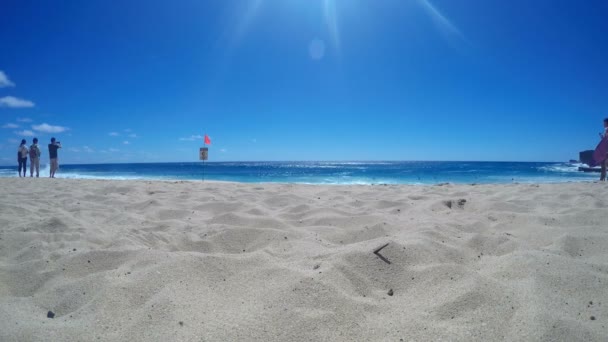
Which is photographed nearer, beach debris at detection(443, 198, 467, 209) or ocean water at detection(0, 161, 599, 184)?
beach debris at detection(443, 198, 467, 209)

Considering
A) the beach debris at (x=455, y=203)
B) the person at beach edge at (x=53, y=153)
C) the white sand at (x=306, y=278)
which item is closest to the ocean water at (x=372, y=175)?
the person at beach edge at (x=53, y=153)

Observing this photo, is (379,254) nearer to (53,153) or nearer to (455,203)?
(455,203)

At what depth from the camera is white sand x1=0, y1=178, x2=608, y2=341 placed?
4.44 ft

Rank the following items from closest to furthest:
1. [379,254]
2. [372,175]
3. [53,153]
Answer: [379,254]
[53,153]
[372,175]

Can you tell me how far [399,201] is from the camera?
4141mm

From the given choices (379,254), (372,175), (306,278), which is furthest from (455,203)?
(372,175)

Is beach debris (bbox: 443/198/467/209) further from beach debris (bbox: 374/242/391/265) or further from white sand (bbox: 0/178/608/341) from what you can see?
beach debris (bbox: 374/242/391/265)

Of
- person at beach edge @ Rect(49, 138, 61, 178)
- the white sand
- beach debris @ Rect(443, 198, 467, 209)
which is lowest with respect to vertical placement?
the white sand

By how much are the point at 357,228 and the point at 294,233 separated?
59cm

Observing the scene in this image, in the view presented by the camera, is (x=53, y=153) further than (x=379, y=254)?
Yes

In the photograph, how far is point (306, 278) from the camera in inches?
68.6

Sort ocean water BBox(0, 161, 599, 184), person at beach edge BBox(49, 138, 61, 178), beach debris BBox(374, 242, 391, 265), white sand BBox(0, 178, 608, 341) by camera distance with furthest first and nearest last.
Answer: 1. ocean water BBox(0, 161, 599, 184)
2. person at beach edge BBox(49, 138, 61, 178)
3. beach debris BBox(374, 242, 391, 265)
4. white sand BBox(0, 178, 608, 341)

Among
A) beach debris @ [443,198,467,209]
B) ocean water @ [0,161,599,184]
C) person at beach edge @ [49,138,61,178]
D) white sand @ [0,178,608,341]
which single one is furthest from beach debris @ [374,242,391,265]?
person at beach edge @ [49,138,61,178]

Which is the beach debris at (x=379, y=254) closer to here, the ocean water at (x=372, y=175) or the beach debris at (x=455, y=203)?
the beach debris at (x=455, y=203)
